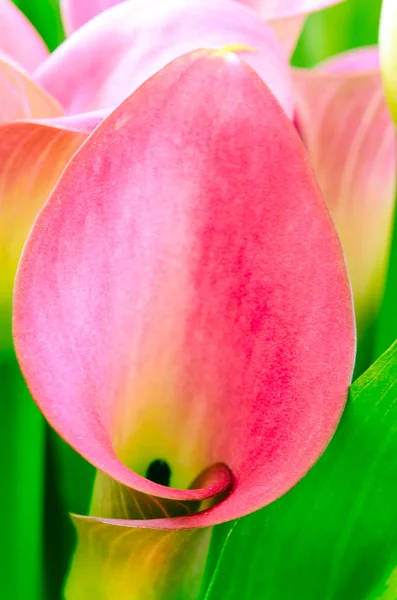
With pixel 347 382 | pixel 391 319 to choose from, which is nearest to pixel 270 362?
pixel 347 382

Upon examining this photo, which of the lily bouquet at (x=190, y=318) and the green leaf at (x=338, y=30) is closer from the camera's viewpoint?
the lily bouquet at (x=190, y=318)

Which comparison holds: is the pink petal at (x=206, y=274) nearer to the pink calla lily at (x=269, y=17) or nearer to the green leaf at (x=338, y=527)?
the green leaf at (x=338, y=527)

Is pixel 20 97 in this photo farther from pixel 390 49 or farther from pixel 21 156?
pixel 390 49

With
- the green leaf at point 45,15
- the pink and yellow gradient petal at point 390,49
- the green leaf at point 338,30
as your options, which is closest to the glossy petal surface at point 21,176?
the pink and yellow gradient petal at point 390,49

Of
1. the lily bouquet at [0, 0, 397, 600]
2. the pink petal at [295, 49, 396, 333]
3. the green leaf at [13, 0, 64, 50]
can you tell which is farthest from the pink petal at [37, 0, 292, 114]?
the green leaf at [13, 0, 64, 50]

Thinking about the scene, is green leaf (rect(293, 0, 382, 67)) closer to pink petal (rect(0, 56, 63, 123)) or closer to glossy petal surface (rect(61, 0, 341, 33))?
glossy petal surface (rect(61, 0, 341, 33))

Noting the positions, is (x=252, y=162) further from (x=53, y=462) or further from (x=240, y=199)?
(x=53, y=462)
